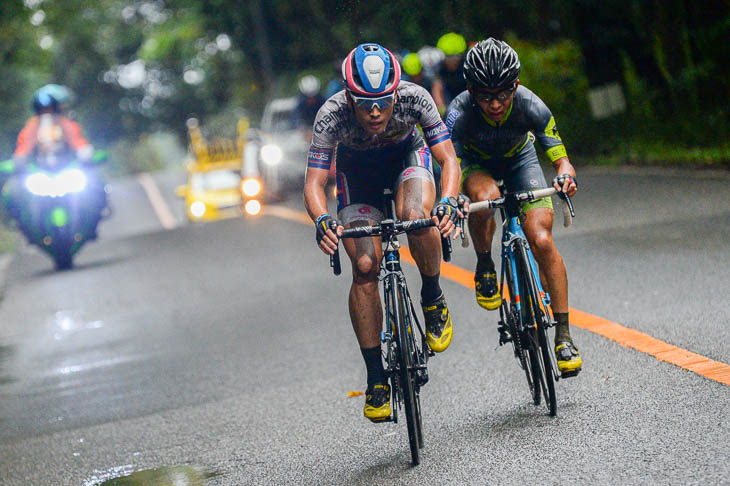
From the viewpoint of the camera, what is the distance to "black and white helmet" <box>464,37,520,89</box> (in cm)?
572

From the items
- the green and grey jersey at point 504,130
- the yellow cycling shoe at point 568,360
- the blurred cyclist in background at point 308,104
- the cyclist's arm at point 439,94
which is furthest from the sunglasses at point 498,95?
the blurred cyclist in background at point 308,104

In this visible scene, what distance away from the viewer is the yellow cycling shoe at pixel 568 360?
5.75 metres

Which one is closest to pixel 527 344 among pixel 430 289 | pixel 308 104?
pixel 430 289

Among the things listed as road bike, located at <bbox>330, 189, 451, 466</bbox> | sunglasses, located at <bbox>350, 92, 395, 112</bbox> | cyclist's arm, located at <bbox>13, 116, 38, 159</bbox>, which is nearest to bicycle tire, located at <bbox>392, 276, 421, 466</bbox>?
road bike, located at <bbox>330, 189, 451, 466</bbox>

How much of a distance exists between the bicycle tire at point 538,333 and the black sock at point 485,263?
2.40 feet

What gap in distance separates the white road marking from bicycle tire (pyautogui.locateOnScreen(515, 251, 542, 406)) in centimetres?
2144

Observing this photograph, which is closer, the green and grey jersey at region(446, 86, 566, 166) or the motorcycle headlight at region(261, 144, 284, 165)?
the green and grey jersey at region(446, 86, 566, 166)

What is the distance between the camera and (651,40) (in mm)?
21375

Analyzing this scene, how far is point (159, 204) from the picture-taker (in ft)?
157

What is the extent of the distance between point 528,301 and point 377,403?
972 mm

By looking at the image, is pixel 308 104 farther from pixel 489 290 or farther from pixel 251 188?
pixel 489 290

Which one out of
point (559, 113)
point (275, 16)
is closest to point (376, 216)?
point (559, 113)

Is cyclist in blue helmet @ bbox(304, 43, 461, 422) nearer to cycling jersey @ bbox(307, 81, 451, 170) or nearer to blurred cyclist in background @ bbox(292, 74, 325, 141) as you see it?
cycling jersey @ bbox(307, 81, 451, 170)

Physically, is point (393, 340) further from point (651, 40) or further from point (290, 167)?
point (290, 167)
